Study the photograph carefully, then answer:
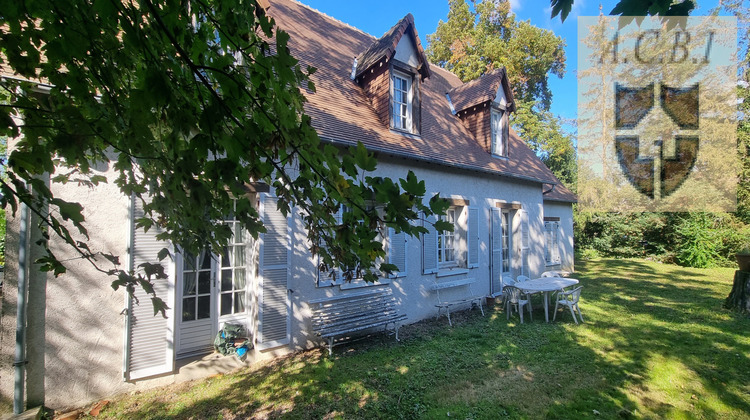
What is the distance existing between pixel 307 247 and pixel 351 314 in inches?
55.0

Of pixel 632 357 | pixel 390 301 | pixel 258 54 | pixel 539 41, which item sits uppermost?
pixel 539 41

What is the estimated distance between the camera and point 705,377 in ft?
14.9

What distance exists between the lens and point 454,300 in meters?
7.85

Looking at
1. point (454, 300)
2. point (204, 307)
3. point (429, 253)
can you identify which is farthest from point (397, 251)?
point (204, 307)

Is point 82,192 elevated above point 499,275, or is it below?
above

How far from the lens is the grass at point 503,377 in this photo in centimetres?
376

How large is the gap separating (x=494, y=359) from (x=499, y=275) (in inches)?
180

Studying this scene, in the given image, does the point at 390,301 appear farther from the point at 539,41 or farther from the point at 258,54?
the point at 539,41

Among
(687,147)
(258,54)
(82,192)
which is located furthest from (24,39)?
(687,147)

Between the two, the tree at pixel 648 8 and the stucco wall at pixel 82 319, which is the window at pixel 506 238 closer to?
the stucco wall at pixel 82 319

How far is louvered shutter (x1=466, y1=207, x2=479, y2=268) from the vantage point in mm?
8211

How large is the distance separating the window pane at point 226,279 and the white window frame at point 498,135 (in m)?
7.87

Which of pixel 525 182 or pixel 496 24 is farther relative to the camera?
pixel 496 24
